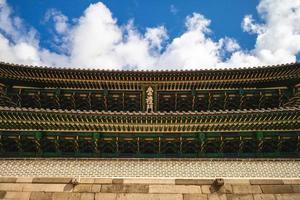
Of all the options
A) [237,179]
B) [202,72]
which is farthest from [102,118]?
[202,72]

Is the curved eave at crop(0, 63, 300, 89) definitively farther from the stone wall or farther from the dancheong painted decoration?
the stone wall

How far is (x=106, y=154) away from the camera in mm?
10961

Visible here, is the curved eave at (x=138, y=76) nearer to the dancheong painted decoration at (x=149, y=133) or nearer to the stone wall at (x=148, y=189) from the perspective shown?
the dancheong painted decoration at (x=149, y=133)

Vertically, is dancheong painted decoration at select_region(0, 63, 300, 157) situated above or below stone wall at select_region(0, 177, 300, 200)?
above

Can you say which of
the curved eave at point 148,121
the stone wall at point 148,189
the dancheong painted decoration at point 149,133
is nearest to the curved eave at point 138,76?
the dancheong painted decoration at point 149,133

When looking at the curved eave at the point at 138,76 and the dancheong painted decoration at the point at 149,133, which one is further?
the curved eave at the point at 138,76

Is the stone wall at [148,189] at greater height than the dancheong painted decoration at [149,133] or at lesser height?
lesser

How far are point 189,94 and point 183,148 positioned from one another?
391 cm

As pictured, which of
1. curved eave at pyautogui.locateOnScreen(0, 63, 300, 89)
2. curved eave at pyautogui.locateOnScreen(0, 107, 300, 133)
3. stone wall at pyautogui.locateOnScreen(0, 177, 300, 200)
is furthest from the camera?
curved eave at pyautogui.locateOnScreen(0, 63, 300, 89)

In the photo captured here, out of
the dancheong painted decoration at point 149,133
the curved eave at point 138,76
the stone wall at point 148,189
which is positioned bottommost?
the stone wall at point 148,189

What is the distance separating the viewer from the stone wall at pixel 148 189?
32.7ft

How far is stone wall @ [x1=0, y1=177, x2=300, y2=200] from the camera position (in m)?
9.98

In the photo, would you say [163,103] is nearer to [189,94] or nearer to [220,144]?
[189,94]

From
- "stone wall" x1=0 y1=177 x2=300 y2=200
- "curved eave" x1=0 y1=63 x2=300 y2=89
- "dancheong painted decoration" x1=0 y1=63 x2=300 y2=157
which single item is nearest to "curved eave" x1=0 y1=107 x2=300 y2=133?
"dancheong painted decoration" x1=0 y1=63 x2=300 y2=157
